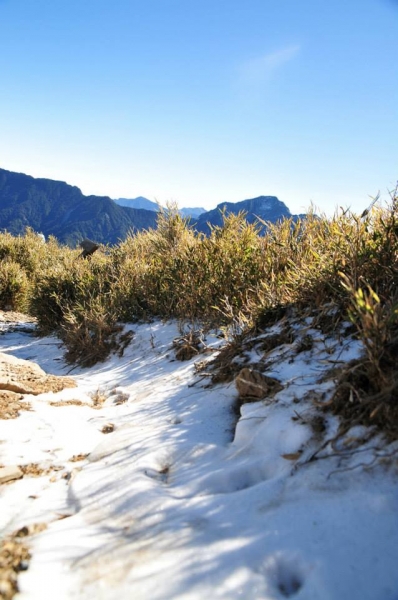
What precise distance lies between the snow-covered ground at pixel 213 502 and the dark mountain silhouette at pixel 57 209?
5097 inches

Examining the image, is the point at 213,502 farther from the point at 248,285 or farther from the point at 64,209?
the point at 64,209

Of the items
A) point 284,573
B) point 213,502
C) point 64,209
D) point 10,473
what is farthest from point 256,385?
point 64,209

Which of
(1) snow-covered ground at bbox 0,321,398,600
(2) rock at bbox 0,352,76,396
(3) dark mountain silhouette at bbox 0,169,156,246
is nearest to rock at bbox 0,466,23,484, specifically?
(1) snow-covered ground at bbox 0,321,398,600

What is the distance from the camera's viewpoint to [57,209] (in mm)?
141125

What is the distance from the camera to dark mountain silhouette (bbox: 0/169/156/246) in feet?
426

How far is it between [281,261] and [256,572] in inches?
140

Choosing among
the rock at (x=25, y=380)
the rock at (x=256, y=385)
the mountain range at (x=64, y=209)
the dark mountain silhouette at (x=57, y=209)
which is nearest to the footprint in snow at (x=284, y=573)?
the rock at (x=256, y=385)

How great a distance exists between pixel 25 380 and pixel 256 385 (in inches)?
93.4

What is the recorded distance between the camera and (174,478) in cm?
167

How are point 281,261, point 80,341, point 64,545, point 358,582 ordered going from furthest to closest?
1. point 80,341
2. point 281,261
3. point 64,545
4. point 358,582

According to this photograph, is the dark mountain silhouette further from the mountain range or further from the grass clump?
the grass clump

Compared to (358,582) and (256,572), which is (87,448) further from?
(358,582)

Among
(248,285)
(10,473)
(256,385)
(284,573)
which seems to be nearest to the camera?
(284,573)

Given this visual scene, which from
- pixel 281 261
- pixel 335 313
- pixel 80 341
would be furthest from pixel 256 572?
pixel 80 341
